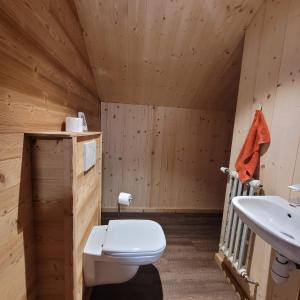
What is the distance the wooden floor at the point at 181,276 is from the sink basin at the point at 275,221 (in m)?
0.89

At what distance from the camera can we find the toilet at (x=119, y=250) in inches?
45.2

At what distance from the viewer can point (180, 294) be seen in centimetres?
150

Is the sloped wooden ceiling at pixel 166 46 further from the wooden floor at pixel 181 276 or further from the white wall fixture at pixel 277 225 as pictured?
the wooden floor at pixel 181 276

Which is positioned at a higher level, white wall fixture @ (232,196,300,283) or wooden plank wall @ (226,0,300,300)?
wooden plank wall @ (226,0,300,300)

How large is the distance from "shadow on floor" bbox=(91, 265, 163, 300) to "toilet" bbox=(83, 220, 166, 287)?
276 mm

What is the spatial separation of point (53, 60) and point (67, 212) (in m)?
0.83

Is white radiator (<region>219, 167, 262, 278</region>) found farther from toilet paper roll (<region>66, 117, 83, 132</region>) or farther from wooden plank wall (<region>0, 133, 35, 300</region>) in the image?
wooden plank wall (<region>0, 133, 35, 300</region>)

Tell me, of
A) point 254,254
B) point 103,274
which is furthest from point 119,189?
point 254,254

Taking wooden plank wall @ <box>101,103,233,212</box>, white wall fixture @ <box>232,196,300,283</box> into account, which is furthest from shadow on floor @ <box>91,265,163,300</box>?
wooden plank wall @ <box>101,103,233,212</box>

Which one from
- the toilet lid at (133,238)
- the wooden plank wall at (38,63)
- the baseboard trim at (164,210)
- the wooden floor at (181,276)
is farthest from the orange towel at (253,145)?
the baseboard trim at (164,210)

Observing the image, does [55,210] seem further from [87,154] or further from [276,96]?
[276,96]

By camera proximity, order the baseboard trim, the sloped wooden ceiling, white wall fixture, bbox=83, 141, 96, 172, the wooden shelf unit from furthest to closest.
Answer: the baseboard trim → the sloped wooden ceiling → white wall fixture, bbox=83, 141, 96, 172 → the wooden shelf unit

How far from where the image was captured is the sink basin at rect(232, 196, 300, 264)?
750 millimetres

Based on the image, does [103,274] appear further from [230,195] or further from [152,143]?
[152,143]
